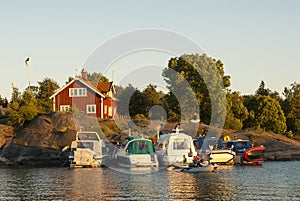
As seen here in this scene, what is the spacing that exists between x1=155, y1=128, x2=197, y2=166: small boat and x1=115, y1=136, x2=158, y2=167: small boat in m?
1.21

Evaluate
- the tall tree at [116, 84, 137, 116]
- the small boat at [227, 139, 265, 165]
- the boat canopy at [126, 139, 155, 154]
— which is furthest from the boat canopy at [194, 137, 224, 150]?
the tall tree at [116, 84, 137, 116]

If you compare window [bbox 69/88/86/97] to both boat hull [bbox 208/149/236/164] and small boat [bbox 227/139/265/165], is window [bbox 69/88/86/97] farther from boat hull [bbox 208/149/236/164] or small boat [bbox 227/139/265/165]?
boat hull [bbox 208/149/236/164]

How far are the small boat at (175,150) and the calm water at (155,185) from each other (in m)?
3.19

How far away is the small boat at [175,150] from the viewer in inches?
2026

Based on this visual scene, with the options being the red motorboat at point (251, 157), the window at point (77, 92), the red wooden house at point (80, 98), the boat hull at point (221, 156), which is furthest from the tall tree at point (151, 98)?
the boat hull at point (221, 156)

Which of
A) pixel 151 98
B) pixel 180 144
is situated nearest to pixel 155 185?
pixel 180 144

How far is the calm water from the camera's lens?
32.0 metres

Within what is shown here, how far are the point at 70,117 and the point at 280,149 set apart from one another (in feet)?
87.4

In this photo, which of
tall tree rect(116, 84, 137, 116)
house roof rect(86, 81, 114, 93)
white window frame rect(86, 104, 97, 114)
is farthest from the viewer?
tall tree rect(116, 84, 137, 116)

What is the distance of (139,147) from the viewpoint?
53.1 meters

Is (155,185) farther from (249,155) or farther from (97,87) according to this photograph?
(97,87)

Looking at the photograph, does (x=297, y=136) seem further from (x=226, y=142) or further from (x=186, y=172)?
(x=186, y=172)

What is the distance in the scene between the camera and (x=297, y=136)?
90.0m

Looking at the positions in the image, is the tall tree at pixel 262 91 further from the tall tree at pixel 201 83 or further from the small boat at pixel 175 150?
the small boat at pixel 175 150
